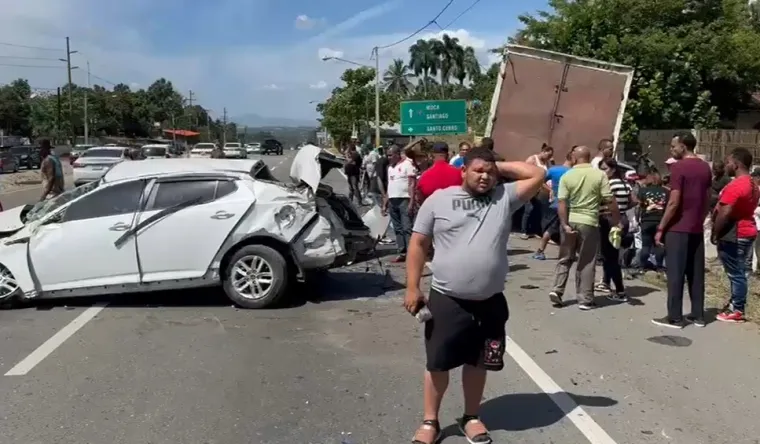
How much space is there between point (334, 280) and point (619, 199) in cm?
362

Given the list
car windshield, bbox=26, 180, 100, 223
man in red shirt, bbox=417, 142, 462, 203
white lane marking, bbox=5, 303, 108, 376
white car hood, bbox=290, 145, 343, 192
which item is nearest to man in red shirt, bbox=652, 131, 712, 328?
man in red shirt, bbox=417, 142, 462, 203

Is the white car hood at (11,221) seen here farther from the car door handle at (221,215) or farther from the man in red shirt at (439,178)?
the man in red shirt at (439,178)

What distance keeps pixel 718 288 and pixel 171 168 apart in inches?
257

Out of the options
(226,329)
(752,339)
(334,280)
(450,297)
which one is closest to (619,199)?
(752,339)

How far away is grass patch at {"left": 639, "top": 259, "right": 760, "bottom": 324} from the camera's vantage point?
27.6ft

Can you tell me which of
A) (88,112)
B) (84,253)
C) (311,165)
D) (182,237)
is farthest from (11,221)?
(88,112)

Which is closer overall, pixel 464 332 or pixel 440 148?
pixel 464 332

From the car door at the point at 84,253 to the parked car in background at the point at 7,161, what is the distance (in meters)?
33.2

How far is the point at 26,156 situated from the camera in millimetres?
44062

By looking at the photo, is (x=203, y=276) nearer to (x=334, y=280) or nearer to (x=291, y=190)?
(x=291, y=190)

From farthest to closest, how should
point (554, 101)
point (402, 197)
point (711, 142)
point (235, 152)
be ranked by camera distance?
1. point (235, 152)
2. point (711, 142)
3. point (554, 101)
4. point (402, 197)

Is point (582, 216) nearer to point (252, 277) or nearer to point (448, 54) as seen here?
point (252, 277)

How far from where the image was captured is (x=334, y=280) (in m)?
10.2

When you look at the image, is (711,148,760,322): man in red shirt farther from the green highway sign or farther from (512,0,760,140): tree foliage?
the green highway sign
